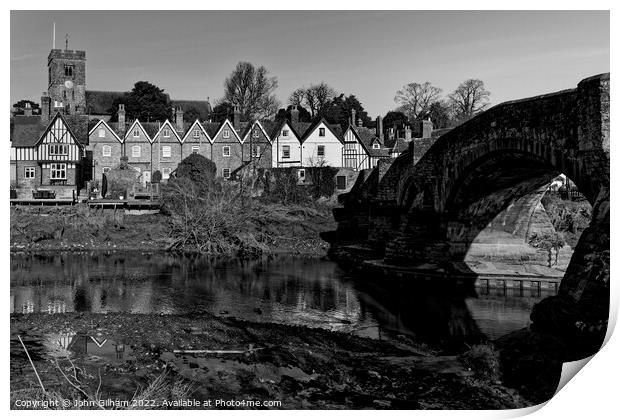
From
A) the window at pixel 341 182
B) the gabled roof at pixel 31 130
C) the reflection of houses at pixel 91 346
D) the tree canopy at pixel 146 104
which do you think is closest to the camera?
the reflection of houses at pixel 91 346

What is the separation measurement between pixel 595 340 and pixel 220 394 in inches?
163

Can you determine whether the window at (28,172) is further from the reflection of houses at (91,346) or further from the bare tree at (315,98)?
the reflection of houses at (91,346)

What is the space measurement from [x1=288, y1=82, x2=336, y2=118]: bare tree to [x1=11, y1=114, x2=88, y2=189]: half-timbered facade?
12498mm

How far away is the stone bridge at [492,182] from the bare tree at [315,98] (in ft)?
31.3

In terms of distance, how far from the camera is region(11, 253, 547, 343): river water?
560 inches

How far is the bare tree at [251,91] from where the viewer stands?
87.7 ft

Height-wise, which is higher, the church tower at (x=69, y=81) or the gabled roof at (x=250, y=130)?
the church tower at (x=69, y=81)

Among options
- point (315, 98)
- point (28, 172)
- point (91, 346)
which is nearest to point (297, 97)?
point (315, 98)

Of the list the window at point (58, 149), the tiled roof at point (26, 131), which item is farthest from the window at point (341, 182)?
the tiled roof at point (26, 131)

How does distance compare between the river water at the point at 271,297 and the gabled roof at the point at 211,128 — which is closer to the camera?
the river water at the point at 271,297

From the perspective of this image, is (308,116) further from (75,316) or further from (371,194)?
(75,316)

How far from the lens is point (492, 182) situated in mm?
19938

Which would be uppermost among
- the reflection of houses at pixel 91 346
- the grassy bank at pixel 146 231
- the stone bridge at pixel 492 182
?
the stone bridge at pixel 492 182

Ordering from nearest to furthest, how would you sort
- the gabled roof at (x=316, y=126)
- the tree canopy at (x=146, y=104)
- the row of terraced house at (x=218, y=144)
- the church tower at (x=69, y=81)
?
the row of terraced house at (x=218, y=144), the gabled roof at (x=316, y=126), the tree canopy at (x=146, y=104), the church tower at (x=69, y=81)
